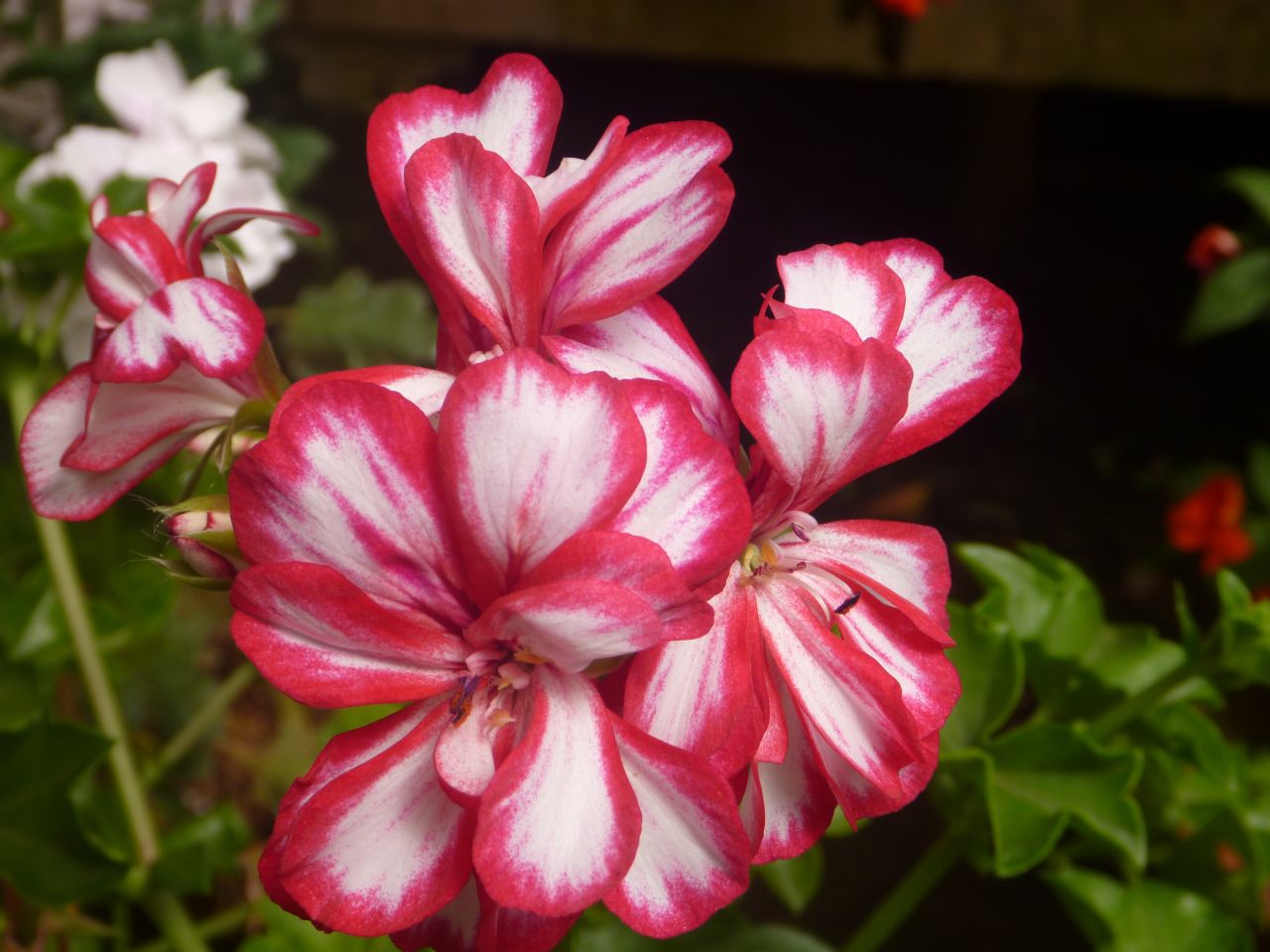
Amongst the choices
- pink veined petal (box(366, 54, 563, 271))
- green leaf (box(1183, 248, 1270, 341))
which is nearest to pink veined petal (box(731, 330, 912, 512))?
pink veined petal (box(366, 54, 563, 271))

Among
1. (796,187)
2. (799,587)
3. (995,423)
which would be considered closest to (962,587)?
(995,423)

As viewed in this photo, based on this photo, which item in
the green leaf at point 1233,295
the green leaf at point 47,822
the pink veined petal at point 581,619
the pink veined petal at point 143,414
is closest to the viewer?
the pink veined petal at point 581,619

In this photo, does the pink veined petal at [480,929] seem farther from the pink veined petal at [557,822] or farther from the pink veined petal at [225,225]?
the pink veined petal at [225,225]

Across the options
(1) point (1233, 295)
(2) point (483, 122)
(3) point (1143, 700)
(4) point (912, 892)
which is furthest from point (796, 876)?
(1) point (1233, 295)

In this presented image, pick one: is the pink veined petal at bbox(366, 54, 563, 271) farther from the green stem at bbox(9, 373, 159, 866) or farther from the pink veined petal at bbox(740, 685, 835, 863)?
the green stem at bbox(9, 373, 159, 866)

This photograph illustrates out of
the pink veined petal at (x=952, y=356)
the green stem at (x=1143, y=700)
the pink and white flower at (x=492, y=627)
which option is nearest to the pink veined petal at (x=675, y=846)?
the pink and white flower at (x=492, y=627)

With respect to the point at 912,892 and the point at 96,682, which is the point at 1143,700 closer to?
the point at 912,892
